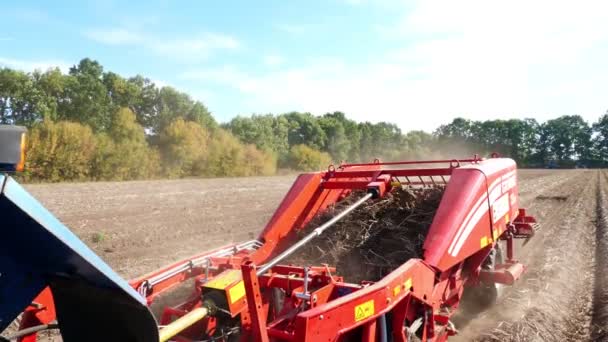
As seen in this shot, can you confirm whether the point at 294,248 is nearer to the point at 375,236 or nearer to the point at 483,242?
the point at 375,236

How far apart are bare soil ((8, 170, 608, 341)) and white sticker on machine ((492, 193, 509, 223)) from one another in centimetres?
106

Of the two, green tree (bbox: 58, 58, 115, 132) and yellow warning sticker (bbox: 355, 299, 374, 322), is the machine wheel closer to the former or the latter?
yellow warning sticker (bbox: 355, 299, 374, 322)

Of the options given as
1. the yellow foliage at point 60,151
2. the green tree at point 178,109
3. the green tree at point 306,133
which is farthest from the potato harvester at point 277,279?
the green tree at point 306,133

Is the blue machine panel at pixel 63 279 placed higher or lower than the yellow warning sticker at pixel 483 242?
higher

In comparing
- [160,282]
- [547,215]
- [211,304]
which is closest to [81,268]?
[211,304]

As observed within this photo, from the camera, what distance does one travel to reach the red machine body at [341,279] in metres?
2.73

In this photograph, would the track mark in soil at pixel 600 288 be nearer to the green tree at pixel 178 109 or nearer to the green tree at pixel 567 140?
the green tree at pixel 178 109

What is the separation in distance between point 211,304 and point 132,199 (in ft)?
40.6

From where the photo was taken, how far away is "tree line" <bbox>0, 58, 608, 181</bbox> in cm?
Result: 2659

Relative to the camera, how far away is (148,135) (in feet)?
121

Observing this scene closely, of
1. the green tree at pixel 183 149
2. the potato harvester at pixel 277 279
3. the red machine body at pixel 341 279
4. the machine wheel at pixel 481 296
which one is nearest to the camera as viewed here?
the potato harvester at pixel 277 279

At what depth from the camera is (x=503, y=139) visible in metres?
75.9

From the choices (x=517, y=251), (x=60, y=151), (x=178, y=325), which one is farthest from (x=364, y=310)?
(x=60, y=151)

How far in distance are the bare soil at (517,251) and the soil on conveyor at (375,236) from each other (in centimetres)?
109
